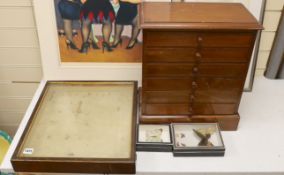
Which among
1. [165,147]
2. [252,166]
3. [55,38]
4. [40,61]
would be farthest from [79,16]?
[252,166]

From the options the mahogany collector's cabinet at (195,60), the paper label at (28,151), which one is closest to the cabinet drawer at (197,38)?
the mahogany collector's cabinet at (195,60)

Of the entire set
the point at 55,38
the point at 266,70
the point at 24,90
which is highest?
the point at 55,38

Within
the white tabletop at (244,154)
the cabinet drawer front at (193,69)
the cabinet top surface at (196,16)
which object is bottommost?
the white tabletop at (244,154)

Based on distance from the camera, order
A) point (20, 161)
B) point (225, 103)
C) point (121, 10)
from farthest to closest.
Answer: point (121, 10) → point (225, 103) → point (20, 161)

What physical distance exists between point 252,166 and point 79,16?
680mm

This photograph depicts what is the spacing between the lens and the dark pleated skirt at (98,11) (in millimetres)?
951

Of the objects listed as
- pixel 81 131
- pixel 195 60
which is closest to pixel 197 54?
pixel 195 60

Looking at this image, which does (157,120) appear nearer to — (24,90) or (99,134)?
(99,134)

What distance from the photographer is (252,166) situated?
77 centimetres

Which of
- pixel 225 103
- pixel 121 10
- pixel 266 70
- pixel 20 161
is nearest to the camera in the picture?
pixel 20 161

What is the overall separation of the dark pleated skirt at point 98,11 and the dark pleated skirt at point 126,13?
2 centimetres

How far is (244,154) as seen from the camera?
812 mm

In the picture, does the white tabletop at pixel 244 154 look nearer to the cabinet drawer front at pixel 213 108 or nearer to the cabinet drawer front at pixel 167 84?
the cabinet drawer front at pixel 213 108

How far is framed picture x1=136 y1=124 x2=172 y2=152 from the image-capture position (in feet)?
2.64
